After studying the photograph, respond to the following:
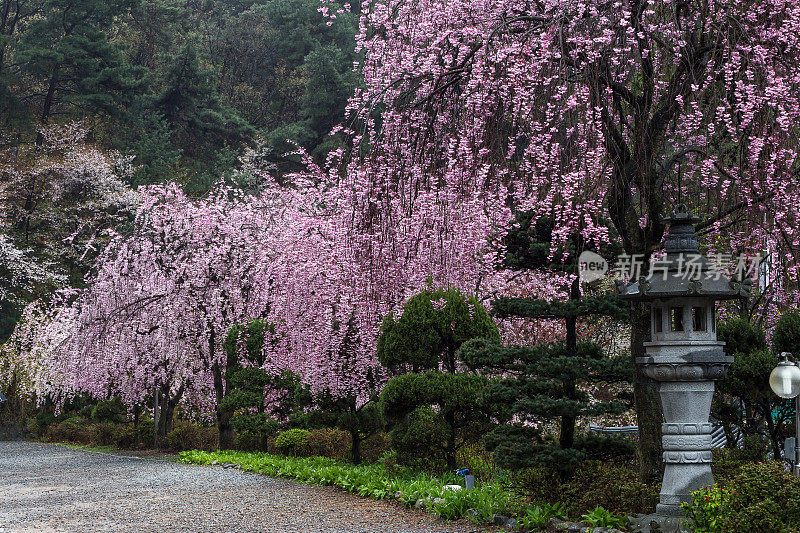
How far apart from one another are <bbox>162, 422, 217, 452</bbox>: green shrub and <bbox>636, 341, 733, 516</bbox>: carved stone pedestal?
500 inches

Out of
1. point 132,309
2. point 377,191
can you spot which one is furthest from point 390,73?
point 132,309

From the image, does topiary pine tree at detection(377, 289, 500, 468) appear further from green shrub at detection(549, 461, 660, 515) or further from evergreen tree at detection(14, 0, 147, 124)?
evergreen tree at detection(14, 0, 147, 124)

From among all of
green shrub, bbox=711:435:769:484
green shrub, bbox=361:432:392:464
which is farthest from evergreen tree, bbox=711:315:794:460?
green shrub, bbox=361:432:392:464

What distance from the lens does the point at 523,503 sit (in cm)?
689

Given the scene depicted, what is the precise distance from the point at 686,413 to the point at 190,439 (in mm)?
13411

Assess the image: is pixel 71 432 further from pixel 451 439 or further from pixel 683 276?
Result: pixel 683 276

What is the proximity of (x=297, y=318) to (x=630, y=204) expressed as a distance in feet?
23.1

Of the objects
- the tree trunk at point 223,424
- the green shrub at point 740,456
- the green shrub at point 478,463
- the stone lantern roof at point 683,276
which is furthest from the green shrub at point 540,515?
the tree trunk at point 223,424

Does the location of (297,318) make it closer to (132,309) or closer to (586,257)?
(132,309)

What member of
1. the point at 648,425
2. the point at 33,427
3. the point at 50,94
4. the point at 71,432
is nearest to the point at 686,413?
the point at 648,425

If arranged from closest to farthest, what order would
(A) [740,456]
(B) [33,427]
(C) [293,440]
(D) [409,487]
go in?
(A) [740,456]
(D) [409,487]
(C) [293,440]
(B) [33,427]

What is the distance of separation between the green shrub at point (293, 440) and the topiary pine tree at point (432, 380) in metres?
4.20

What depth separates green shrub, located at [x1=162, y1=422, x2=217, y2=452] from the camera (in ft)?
55.0

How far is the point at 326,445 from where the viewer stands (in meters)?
13.7
